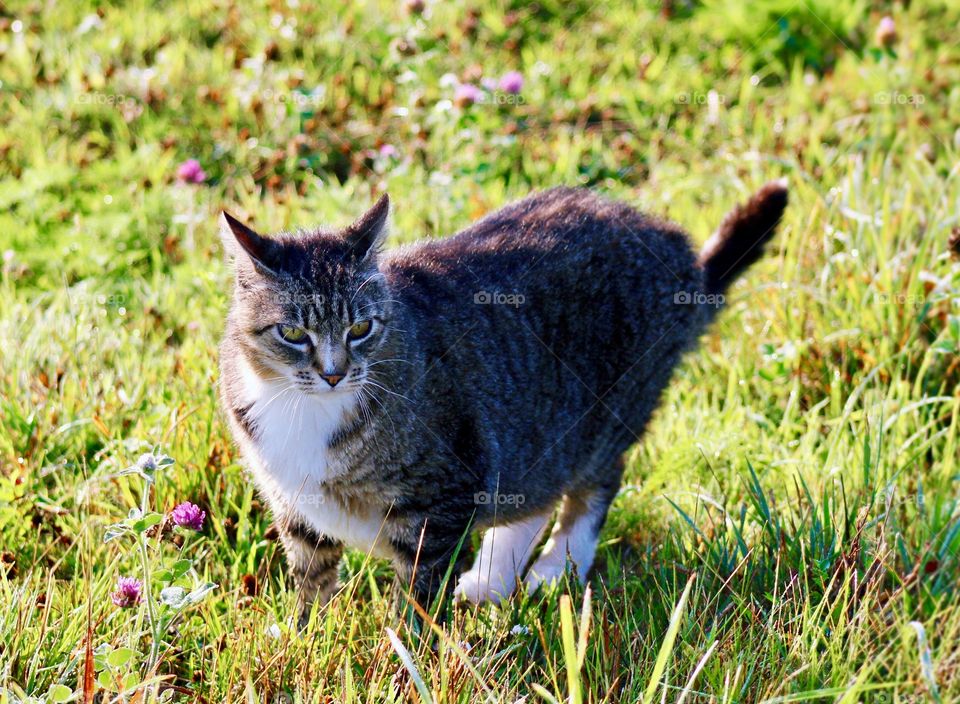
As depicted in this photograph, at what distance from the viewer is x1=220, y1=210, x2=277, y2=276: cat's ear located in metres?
2.90

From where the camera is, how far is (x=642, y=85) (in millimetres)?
6016

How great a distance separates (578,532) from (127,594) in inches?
61.1

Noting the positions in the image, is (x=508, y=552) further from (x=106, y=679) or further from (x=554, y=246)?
(x=106, y=679)

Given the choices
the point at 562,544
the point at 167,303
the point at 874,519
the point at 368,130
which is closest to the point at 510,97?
the point at 368,130

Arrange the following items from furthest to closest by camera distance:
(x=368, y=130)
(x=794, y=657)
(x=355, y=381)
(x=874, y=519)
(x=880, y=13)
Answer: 1. (x=880, y=13)
2. (x=368, y=130)
3. (x=874, y=519)
4. (x=355, y=381)
5. (x=794, y=657)

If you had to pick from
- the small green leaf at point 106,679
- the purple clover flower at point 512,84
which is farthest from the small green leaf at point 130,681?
the purple clover flower at point 512,84

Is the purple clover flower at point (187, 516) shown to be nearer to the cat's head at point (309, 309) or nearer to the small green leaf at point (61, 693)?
the cat's head at point (309, 309)

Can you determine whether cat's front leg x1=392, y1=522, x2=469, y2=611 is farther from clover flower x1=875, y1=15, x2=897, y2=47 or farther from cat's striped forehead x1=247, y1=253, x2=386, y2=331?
clover flower x1=875, y1=15, x2=897, y2=47

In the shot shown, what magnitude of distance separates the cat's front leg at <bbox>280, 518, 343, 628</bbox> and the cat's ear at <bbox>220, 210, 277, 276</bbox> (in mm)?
755

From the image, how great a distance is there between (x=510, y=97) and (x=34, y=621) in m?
3.73

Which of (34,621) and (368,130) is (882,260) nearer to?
(368,130)

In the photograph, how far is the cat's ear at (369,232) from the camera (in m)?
3.10

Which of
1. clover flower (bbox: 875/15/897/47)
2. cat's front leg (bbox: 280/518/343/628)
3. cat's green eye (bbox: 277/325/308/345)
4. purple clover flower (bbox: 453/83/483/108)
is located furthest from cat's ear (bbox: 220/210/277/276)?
clover flower (bbox: 875/15/897/47)

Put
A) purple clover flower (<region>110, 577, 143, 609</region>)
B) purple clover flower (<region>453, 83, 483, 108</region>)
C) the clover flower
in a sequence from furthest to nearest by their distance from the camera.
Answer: the clover flower → purple clover flower (<region>453, 83, 483, 108</region>) → purple clover flower (<region>110, 577, 143, 609</region>)
